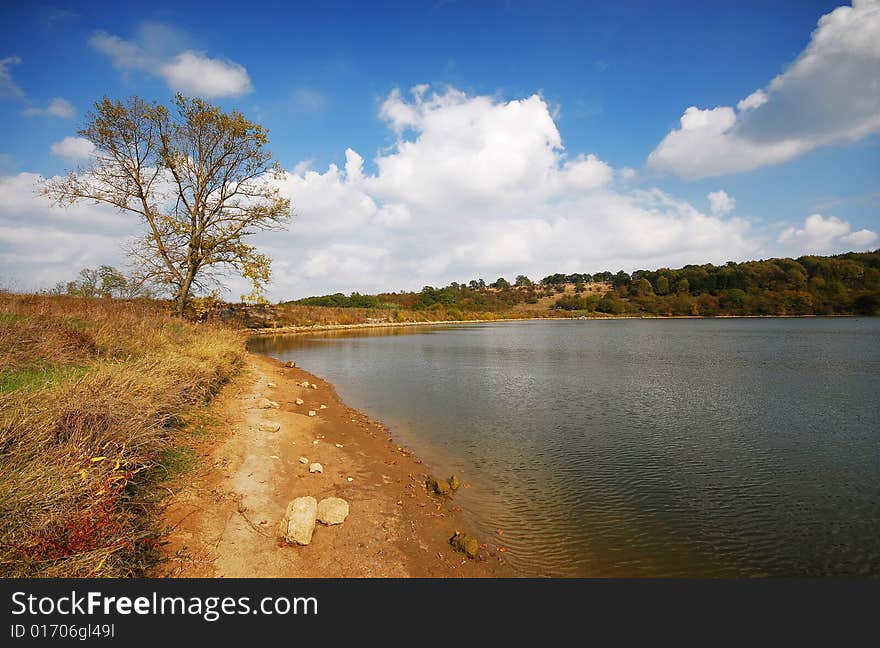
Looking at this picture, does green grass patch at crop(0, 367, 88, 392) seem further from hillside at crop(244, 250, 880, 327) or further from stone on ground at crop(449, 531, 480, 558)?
hillside at crop(244, 250, 880, 327)

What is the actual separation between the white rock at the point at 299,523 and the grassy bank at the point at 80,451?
1460 millimetres

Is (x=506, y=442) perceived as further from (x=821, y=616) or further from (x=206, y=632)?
(x=206, y=632)

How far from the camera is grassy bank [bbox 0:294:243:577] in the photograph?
3.63 metres

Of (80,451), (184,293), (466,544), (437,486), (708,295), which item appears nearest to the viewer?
(80,451)

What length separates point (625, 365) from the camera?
79.3 feet

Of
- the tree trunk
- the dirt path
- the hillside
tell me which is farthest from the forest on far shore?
the dirt path

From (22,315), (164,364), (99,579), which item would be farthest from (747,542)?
(22,315)

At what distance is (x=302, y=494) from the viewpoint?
6.87 m

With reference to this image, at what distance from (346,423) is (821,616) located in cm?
1010

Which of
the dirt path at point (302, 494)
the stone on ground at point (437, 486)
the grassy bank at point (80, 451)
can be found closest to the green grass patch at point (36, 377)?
the grassy bank at point (80, 451)

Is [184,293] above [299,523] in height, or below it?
above

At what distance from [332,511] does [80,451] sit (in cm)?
318

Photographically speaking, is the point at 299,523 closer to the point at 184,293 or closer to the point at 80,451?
the point at 80,451

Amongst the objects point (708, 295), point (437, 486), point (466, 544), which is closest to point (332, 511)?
point (466, 544)
